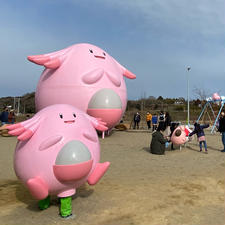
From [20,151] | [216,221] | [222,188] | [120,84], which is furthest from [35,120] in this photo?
[120,84]

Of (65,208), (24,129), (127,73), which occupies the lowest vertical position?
(65,208)

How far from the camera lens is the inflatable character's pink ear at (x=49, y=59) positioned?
9.32 m

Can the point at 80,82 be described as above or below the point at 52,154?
above

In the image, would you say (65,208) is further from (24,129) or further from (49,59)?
(49,59)

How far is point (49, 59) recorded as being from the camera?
31.2ft

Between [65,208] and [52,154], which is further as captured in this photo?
[65,208]

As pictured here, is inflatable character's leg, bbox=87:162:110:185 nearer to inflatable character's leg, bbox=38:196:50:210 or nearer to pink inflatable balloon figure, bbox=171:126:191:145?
inflatable character's leg, bbox=38:196:50:210

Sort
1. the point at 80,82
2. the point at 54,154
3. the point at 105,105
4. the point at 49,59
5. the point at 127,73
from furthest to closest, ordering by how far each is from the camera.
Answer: the point at 127,73
the point at 105,105
the point at 80,82
the point at 49,59
the point at 54,154

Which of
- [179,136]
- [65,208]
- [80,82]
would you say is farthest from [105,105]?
[65,208]

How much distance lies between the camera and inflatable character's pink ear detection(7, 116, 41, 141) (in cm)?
331

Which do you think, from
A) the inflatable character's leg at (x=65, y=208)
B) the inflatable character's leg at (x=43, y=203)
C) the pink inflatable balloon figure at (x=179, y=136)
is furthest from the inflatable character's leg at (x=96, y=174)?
the pink inflatable balloon figure at (x=179, y=136)

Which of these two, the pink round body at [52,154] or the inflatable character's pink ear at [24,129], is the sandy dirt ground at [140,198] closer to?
the pink round body at [52,154]

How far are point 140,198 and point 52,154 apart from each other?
1949 millimetres

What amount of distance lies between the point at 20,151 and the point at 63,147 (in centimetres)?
71
